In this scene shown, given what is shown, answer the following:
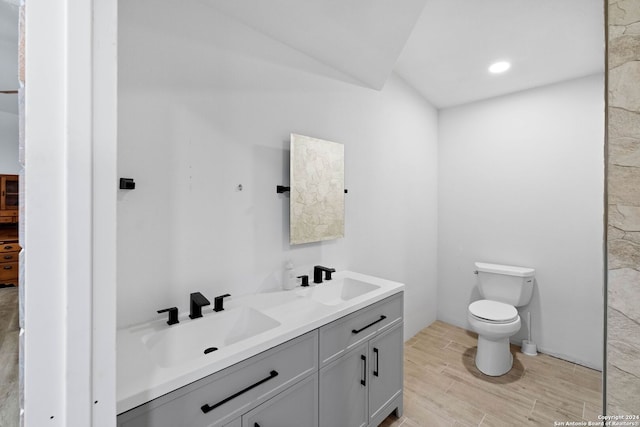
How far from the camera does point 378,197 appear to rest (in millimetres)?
2473

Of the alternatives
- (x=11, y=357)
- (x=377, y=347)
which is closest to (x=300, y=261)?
(x=377, y=347)

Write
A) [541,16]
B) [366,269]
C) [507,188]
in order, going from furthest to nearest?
[507,188] < [366,269] < [541,16]

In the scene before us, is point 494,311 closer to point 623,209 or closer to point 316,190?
point 316,190

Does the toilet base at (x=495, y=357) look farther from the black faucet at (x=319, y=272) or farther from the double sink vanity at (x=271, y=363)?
the black faucet at (x=319, y=272)

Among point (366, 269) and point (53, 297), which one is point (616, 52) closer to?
point (53, 297)

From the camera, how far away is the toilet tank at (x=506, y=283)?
2.57 meters

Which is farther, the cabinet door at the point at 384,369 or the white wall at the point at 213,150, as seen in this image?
the cabinet door at the point at 384,369

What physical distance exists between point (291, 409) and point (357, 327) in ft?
1.64

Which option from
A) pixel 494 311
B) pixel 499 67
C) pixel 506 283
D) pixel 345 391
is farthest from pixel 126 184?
pixel 506 283

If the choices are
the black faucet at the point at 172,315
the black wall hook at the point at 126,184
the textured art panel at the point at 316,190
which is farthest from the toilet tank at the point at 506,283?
the black wall hook at the point at 126,184

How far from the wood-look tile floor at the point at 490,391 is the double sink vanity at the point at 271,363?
291 millimetres

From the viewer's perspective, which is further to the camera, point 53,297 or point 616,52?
point 616,52

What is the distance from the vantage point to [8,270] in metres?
0.60

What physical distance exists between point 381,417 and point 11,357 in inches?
69.2
